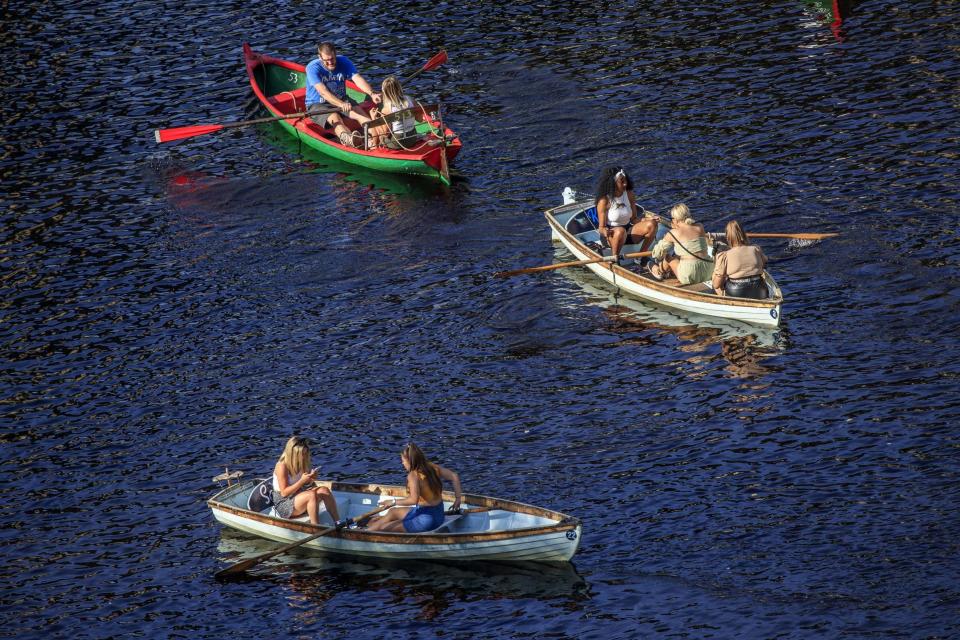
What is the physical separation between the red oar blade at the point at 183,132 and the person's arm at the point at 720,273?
1616 cm

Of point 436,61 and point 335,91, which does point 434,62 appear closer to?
point 436,61

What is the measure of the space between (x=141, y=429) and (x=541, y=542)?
893 centimetres

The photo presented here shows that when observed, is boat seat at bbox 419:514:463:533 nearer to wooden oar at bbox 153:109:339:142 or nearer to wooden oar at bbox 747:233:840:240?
wooden oar at bbox 747:233:840:240

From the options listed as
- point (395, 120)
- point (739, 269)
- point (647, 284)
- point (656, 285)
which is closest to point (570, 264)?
point (647, 284)

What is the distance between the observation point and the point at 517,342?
2412 centimetres

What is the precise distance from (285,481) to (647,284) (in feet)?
29.7

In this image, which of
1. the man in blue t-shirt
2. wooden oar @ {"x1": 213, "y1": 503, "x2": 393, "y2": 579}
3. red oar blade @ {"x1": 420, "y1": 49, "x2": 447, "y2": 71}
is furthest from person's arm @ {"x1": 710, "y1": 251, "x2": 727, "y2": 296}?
red oar blade @ {"x1": 420, "y1": 49, "x2": 447, "y2": 71}

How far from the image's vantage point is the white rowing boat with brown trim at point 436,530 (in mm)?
17594

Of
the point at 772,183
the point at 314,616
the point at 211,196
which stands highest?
the point at 211,196

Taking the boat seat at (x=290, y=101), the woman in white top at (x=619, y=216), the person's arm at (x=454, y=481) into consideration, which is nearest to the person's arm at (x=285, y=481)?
the person's arm at (x=454, y=481)

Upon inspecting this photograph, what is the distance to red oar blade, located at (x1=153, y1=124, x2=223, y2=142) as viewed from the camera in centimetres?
3375

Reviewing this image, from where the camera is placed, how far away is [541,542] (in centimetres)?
1756

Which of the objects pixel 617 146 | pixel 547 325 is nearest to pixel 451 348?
pixel 547 325

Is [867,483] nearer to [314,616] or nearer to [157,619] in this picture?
[314,616]
